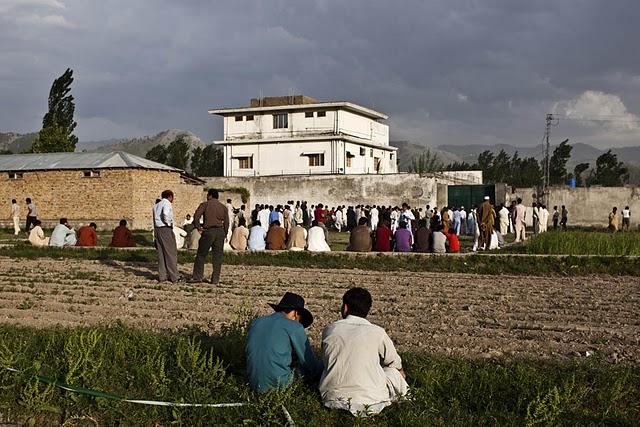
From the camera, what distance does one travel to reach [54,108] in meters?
50.8

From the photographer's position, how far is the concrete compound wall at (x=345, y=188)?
38938 millimetres

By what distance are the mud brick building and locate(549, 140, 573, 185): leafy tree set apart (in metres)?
42.3

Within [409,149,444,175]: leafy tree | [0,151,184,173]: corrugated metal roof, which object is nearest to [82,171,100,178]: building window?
[0,151,184,173]: corrugated metal roof

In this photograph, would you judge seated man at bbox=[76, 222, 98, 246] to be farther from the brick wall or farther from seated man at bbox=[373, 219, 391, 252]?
the brick wall

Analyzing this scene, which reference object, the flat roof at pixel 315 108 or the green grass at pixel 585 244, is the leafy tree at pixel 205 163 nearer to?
the flat roof at pixel 315 108

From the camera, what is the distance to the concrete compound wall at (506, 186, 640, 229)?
37.6 m

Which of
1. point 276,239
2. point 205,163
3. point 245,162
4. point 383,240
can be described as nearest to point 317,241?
point 276,239

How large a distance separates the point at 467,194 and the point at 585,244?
2055 cm

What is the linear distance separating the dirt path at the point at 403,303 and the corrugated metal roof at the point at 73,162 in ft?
51.6

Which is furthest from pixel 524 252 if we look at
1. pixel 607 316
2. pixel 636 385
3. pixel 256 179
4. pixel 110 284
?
pixel 256 179

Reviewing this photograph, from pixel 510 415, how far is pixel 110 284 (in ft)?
29.4

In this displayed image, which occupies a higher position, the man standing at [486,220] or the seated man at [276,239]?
the man standing at [486,220]

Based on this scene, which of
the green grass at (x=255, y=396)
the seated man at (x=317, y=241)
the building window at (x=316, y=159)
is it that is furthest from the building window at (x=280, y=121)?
the green grass at (x=255, y=396)

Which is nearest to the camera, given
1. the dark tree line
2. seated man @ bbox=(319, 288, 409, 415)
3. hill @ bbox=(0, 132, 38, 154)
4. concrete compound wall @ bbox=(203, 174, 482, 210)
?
seated man @ bbox=(319, 288, 409, 415)
